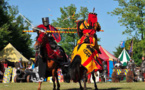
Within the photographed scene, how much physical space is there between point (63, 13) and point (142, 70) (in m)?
28.1

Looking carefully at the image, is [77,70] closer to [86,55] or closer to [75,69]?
[75,69]

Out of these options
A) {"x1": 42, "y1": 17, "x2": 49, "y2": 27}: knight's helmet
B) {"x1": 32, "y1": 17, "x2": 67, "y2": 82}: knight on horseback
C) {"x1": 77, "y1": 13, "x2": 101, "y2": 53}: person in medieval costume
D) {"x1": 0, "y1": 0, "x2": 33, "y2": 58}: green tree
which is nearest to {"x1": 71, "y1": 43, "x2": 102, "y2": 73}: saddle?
{"x1": 77, "y1": 13, "x2": 101, "y2": 53}: person in medieval costume

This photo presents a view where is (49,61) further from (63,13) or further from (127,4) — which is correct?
(63,13)

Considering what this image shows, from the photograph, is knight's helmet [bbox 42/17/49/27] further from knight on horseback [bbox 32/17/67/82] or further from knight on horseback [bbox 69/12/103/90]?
knight on horseback [bbox 69/12/103/90]

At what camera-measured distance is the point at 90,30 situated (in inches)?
476

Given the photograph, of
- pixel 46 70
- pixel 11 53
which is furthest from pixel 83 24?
pixel 11 53

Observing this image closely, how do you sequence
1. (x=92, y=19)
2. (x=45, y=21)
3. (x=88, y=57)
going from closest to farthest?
(x=88, y=57) → (x=92, y=19) → (x=45, y=21)

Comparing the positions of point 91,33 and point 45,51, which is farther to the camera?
point 45,51

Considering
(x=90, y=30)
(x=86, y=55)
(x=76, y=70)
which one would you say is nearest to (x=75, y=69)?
(x=76, y=70)

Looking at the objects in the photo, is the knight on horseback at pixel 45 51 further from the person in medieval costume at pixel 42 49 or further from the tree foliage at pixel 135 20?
the tree foliage at pixel 135 20

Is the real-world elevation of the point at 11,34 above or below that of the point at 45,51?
above

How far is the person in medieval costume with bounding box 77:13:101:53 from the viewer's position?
38.9 feet

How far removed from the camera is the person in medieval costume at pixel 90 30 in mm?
11852

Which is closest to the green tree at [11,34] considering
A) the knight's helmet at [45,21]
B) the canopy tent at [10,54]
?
the canopy tent at [10,54]
